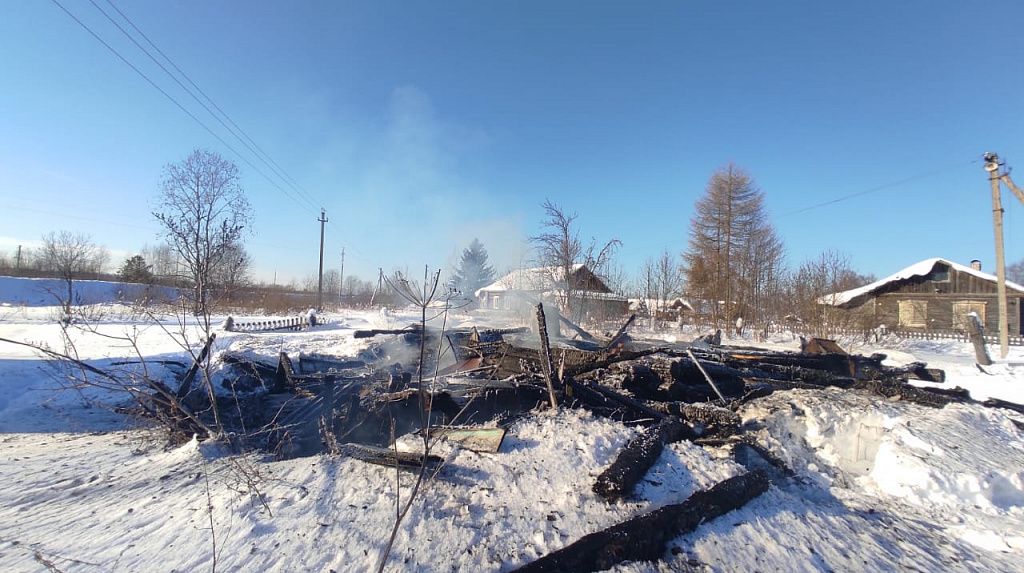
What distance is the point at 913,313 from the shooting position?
85.2ft

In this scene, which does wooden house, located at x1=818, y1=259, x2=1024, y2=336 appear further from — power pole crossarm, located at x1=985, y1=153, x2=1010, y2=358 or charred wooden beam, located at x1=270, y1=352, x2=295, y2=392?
charred wooden beam, located at x1=270, y1=352, x2=295, y2=392

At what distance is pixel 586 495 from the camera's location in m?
3.18

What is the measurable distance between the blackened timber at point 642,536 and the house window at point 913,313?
31691 mm

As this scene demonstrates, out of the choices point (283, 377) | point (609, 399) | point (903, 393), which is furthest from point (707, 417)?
point (283, 377)

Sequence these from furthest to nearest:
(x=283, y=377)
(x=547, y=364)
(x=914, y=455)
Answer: (x=283, y=377) → (x=547, y=364) → (x=914, y=455)

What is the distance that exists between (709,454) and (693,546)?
1602 millimetres

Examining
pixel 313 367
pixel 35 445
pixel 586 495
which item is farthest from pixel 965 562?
pixel 313 367

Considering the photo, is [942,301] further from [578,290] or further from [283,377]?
[283,377]

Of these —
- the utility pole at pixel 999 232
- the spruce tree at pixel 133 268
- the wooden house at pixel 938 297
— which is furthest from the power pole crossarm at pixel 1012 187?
the spruce tree at pixel 133 268

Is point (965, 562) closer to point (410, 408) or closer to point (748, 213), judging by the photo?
point (410, 408)

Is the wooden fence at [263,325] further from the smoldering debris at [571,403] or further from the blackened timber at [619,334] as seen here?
the blackened timber at [619,334]

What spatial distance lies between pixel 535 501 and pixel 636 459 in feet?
3.23

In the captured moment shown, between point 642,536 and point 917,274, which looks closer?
point 642,536

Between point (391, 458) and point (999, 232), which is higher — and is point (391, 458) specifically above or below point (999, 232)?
below
